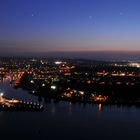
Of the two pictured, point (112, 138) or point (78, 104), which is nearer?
point (112, 138)

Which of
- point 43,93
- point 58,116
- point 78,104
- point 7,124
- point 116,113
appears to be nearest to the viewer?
point 7,124

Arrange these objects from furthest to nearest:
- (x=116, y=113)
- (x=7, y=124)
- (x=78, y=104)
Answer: (x=78, y=104), (x=116, y=113), (x=7, y=124)

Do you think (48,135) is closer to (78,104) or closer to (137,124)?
(137,124)

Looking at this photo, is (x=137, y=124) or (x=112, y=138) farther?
(x=137, y=124)

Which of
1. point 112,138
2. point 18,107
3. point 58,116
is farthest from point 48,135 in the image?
point 18,107

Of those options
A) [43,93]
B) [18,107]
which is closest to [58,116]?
[18,107]

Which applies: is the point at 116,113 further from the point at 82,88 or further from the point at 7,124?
the point at 82,88
